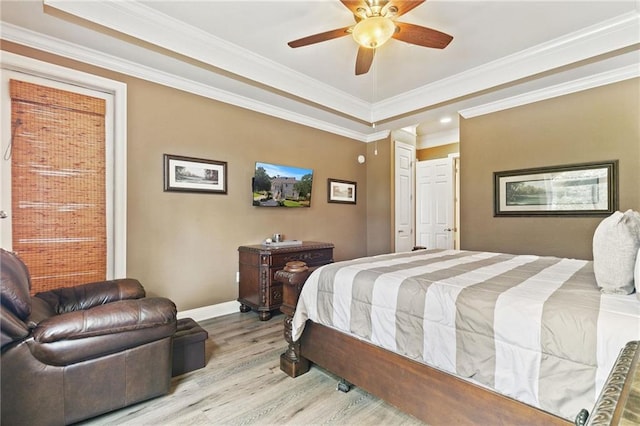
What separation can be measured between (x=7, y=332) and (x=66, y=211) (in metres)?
1.53

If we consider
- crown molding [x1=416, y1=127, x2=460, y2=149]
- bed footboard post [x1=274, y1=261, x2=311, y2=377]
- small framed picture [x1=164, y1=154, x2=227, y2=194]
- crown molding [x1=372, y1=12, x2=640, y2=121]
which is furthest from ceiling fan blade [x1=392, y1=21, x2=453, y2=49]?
crown molding [x1=416, y1=127, x2=460, y2=149]

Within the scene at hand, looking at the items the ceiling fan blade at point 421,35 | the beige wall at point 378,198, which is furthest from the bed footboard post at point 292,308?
the beige wall at point 378,198

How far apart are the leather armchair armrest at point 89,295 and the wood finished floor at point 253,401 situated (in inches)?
30.0

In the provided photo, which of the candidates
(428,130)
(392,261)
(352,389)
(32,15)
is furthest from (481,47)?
(32,15)

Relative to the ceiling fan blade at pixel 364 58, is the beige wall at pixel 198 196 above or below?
below

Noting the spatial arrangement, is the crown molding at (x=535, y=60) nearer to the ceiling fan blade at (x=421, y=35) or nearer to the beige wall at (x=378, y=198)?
the beige wall at (x=378, y=198)

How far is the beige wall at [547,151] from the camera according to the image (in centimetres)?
300

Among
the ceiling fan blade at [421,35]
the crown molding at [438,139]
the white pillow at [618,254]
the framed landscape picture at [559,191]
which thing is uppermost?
the crown molding at [438,139]

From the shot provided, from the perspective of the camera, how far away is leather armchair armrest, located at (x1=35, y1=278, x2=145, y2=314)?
2.08m

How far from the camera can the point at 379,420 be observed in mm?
1704

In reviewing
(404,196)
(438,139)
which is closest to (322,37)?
(404,196)

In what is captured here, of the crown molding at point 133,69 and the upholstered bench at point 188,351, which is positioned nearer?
the upholstered bench at point 188,351

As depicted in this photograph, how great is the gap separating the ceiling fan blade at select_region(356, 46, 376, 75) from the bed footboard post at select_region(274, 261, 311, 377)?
1843mm

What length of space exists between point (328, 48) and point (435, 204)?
3582 mm
